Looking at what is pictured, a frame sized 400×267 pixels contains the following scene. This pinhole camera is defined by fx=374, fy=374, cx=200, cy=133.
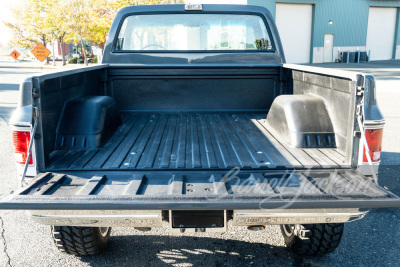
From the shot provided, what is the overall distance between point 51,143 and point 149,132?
37.4 inches

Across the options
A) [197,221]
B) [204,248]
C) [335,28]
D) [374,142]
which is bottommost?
[204,248]

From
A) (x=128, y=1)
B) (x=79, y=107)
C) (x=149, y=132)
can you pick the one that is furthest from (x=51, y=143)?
(x=128, y=1)

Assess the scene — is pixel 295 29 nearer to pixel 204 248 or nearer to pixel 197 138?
pixel 197 138

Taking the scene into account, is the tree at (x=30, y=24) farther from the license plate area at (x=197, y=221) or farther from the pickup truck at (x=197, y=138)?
the license plate area at (x=197, y=221)

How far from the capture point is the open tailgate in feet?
6.38

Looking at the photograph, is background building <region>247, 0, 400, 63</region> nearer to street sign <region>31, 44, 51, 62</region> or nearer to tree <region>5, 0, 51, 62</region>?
street sign <region>31, 44, 51, 62</region>

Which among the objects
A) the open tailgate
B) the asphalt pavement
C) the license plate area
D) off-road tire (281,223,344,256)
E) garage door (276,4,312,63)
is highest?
garage door (276,4,312,63)

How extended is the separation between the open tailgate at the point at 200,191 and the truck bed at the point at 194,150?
116mm

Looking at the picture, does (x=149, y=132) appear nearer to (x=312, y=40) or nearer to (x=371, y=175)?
(x=371, y=175)

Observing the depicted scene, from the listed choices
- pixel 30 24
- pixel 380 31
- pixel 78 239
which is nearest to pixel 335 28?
pixel 380 31

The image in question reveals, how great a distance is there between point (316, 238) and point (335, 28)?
32.4 m

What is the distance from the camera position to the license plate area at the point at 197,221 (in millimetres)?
2084

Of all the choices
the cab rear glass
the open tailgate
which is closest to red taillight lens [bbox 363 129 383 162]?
the open tailgate

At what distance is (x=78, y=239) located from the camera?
111 inches
